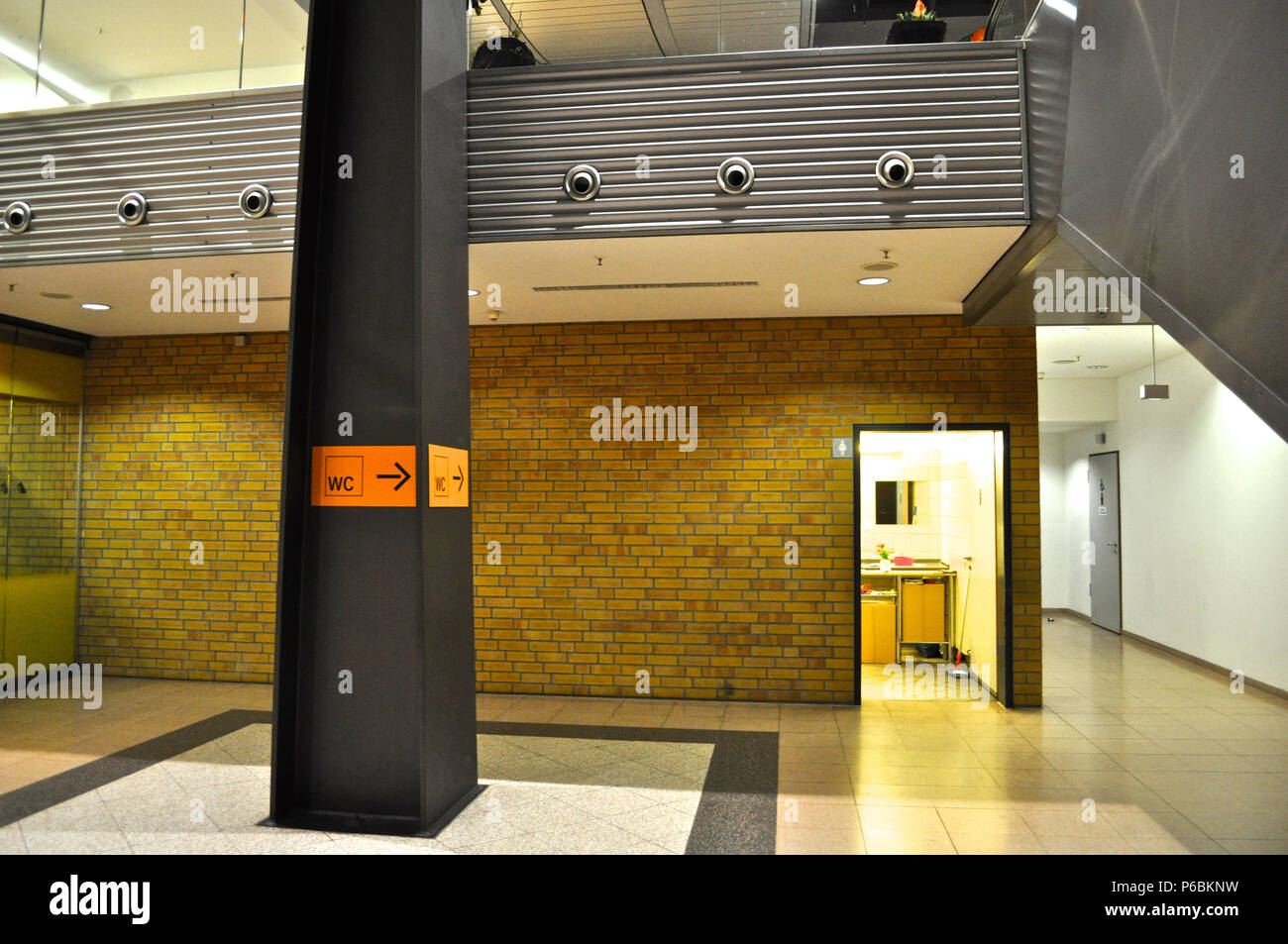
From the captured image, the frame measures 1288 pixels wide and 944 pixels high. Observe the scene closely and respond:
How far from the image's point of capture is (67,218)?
5199 mm

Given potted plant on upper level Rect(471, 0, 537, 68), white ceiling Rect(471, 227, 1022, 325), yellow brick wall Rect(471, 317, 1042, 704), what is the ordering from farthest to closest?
1. yellow brick wall Rect(471, 317, 1042, 704)
2. potted plant on upper level Rect(471, 0, 537, 68)
3. white ceiling Rect(471, 227, 1022, 325)

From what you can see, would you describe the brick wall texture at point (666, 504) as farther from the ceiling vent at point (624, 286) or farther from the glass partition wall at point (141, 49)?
the glass partition wall at point (141, 49)

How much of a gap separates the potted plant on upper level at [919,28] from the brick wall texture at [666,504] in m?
2.26

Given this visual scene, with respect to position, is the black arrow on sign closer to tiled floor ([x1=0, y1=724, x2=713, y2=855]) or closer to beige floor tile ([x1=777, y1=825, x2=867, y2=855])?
tiled floor ([x1=0, y1=724, x2=713, y2=855])

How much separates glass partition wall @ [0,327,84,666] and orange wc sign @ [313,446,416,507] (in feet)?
15.9

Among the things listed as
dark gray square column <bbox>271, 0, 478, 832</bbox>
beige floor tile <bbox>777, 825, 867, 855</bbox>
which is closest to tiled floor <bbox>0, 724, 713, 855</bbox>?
dark gray square column <bbox>271, 0, 478, 832</bbox>

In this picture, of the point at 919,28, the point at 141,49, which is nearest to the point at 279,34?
the point at 141,49

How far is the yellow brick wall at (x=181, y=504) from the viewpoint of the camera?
7.34 m

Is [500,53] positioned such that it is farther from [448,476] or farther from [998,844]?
[998,844]

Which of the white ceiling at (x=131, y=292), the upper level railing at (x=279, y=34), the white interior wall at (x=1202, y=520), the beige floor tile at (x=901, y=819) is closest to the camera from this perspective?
the beige floor tile at (x=901, y=819)

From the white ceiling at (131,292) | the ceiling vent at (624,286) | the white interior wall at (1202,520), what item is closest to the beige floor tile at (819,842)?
the ceiling vent at (624,286)

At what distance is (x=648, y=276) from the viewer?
556 centimetres

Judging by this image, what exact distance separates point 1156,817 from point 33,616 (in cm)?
832

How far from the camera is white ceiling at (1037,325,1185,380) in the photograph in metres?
7.71
